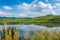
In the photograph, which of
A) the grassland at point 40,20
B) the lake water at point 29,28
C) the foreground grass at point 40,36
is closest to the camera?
the foreground grass at point 40,36

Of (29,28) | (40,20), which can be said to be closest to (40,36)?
(29,28)

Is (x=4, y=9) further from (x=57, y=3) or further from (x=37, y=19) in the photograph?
(x=57, y=3)

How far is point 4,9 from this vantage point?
477 centimetres

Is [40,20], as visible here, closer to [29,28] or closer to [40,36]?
[29,28]

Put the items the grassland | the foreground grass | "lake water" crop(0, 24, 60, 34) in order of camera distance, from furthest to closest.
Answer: the grassland < "lake water" crop(0, 24, 60, 34) < the foreground grass

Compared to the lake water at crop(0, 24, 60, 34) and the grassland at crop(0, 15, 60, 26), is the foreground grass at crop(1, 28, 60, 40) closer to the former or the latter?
the lake water at crop(0, 24, 60, 34)

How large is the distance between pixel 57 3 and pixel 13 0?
1.25 meters

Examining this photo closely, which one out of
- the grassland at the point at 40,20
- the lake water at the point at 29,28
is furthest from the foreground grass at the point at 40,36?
the grassland at the point at 40,20

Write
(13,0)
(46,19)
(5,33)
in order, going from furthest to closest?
(46,19)
(13,0)
(5,33)

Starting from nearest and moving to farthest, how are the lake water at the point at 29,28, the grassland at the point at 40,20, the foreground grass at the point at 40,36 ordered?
the foreground grass at the point at 40,36 < the lake water at the point at 29,28 < the grassland at the point at 40,20

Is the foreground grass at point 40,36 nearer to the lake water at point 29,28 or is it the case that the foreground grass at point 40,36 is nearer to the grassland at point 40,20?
the lake water at point 29,28

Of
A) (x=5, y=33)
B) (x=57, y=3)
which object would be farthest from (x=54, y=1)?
(x=5, y=33)

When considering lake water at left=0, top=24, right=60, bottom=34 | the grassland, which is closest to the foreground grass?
lake water at left=0, top=24, right=60, bottom=34

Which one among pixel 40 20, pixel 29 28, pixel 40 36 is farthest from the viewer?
pixel 40 20
